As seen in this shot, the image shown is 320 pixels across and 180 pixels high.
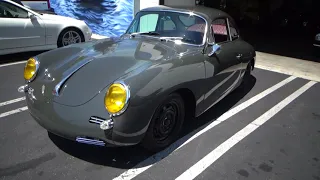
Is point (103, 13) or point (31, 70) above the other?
point (103, 13)

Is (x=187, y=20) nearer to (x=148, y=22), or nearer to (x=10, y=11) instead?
(x=148, y=22)

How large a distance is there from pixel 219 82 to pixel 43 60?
86.1 inches

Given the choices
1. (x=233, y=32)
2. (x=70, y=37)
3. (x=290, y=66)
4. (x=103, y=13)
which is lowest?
(x=290, y=66)

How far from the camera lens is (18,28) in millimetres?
6020

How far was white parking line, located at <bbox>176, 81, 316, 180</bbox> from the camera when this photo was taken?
2646 mm

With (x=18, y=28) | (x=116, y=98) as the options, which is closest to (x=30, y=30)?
(x=18, y=28)

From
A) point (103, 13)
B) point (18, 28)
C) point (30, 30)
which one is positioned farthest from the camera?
point (103, 13)

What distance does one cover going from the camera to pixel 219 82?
3.62 metres

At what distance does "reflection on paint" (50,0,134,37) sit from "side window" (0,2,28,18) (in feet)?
10.6

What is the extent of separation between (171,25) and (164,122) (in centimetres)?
151

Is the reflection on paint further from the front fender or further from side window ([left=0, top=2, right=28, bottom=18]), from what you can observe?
the front fender

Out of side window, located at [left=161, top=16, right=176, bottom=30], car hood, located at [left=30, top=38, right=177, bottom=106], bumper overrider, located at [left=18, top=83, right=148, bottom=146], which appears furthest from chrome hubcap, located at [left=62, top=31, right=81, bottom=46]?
bumper overrider, located at [left=18, top=83, right=148, bottom=146]

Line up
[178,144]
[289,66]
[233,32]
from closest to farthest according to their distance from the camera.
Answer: [178,144] < [233,32] < [289,66]

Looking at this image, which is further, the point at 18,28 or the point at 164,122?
the point at 18,28
